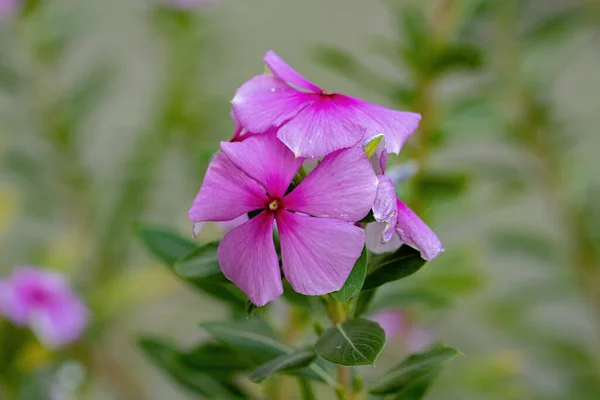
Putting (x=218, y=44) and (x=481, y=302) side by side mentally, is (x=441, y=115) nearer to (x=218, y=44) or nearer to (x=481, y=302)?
(x=481, y=302)

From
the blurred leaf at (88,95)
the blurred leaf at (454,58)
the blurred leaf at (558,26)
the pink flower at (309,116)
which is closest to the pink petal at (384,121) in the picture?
the pink flower at (309,116)

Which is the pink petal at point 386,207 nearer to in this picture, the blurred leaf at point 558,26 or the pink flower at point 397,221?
the pink flower at point 397,221

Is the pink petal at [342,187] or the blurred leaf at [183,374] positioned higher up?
the pink petal at [342,187]

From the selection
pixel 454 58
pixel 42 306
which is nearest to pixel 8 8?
pixel 42 306

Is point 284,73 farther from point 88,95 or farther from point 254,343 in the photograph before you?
point 88,95

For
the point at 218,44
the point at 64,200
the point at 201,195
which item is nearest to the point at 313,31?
the point at 218,44

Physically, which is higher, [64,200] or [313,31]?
[313,31]
